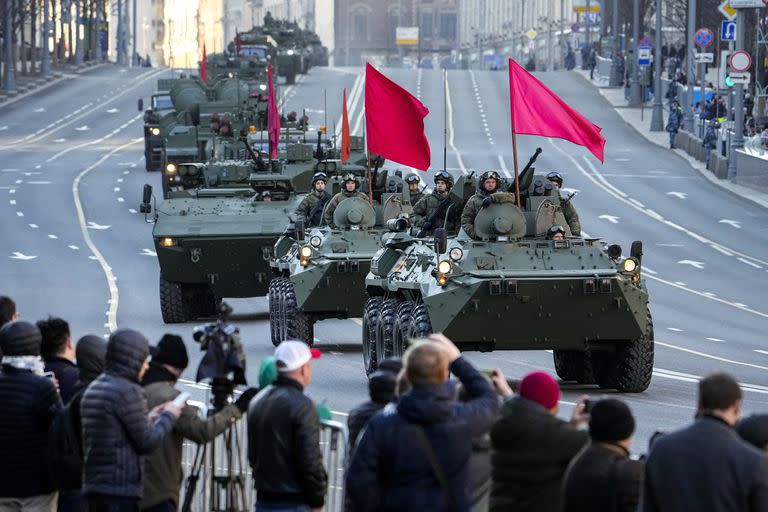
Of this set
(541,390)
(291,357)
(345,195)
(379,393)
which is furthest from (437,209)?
(541,390)

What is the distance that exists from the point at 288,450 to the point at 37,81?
95.5 m

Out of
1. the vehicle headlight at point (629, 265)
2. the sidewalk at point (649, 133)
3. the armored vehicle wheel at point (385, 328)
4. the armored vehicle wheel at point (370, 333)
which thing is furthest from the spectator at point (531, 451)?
the sidewalk at point (649, 133)

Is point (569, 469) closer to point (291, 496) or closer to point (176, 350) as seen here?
point (291, 496)

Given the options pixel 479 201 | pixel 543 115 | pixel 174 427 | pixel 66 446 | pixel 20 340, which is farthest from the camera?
pixel 543 115

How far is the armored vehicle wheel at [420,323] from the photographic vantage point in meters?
20.1

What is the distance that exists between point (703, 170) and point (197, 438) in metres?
51.8

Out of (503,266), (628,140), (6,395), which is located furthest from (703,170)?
(6,395)

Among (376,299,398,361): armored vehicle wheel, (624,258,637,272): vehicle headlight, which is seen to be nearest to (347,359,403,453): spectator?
(624,258,637,272): vehicle headlight

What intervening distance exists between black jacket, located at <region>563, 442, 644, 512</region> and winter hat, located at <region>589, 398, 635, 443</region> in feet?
0.15

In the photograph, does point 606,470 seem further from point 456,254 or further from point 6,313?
point 456,254

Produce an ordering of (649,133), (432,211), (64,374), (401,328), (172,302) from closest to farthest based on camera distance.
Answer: (64,374) < (401,328) < (432,211) < (172,302) < (649,133)

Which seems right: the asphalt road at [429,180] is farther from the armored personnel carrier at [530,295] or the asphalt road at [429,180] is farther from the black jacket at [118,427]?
the black jacket at [118,427]

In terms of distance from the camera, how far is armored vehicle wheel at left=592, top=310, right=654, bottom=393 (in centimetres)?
2031

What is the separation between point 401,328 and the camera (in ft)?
68.4
